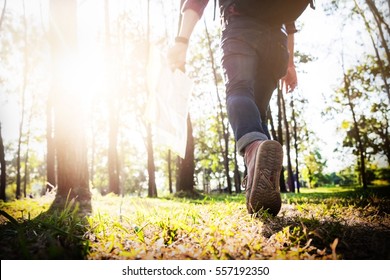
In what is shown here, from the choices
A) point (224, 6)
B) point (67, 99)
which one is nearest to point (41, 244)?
point (224, 6)

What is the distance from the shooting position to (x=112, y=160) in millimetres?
14711

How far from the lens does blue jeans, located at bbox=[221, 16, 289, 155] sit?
187 cm

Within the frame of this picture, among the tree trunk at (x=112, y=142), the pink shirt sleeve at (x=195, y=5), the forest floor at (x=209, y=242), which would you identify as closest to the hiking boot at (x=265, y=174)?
the forest floor at (x=209, y=242)

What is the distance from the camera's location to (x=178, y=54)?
81.4 inches

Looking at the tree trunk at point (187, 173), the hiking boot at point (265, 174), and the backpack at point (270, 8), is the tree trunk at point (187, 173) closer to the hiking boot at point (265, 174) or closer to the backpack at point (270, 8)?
the backpack at point (270, 8)

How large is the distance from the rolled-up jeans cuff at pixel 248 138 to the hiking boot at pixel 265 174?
61 mm

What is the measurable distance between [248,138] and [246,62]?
0.56 m

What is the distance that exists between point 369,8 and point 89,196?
43.7 ft

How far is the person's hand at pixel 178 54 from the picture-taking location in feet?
6.78

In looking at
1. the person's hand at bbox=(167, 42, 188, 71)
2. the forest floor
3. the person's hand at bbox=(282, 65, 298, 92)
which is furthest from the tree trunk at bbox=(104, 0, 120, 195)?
the forest floor

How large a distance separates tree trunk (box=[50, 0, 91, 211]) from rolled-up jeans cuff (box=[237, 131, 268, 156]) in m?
3.50

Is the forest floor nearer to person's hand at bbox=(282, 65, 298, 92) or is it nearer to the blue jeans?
the blue jeans
